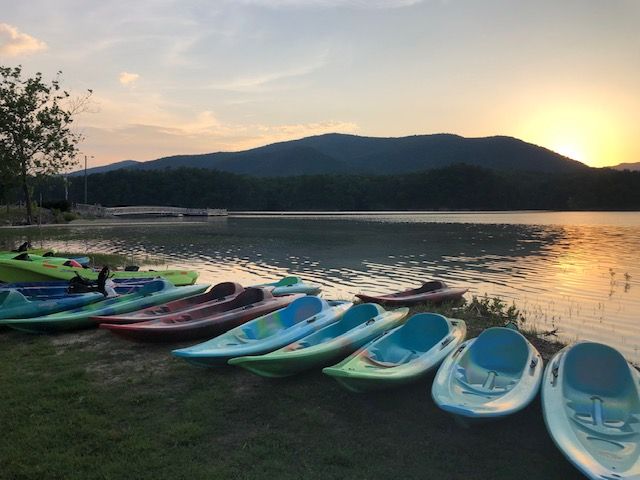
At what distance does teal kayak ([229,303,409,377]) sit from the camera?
573 centimetres

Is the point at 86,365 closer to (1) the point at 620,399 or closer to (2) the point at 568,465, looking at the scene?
(2) the point at 568,465

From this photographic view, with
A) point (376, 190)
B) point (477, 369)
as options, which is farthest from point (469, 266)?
point (376, 190)

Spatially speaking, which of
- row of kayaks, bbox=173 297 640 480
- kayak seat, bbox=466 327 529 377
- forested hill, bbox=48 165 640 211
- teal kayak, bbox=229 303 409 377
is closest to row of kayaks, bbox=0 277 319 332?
row of kayaks, bbox=173 297 640 480

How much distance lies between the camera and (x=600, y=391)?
548cm

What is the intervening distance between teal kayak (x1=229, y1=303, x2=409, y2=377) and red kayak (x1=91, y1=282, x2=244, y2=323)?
2.40 meters

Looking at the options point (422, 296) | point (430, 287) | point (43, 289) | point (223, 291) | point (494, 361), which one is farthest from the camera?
point (430, 287)

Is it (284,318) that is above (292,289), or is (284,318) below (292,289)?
above

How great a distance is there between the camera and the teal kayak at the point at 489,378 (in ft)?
15.7

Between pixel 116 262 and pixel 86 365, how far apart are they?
48.1 ft

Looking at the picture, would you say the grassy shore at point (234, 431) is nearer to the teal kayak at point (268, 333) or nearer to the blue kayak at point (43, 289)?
the teal kayak at point (268, 333)

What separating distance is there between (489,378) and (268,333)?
3.34 meters

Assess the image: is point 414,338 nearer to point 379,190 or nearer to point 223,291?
point 223,291

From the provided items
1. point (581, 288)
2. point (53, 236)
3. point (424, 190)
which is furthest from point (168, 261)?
point (424, 190)

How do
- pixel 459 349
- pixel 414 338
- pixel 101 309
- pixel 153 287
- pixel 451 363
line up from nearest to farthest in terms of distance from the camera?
pixel 451 363 < pixel 459 349 < pixel 414 338 < pixel 101 309 < pixel 153 287
